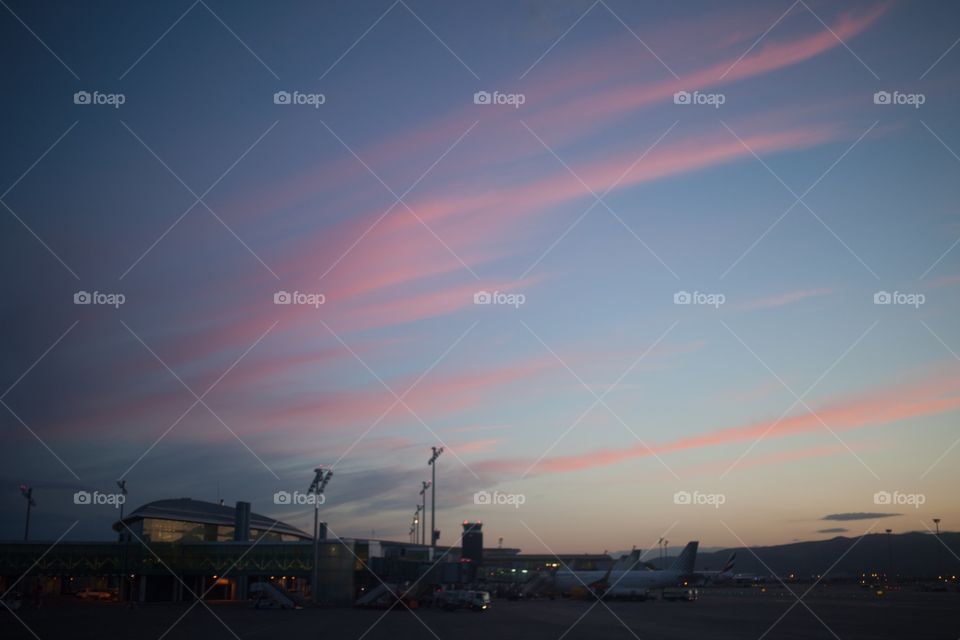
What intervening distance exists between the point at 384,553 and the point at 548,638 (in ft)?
188

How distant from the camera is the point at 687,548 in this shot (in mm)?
116500

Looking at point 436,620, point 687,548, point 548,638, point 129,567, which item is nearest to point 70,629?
point 436,620

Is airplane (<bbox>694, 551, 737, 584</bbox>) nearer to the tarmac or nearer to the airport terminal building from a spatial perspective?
the airport terminal building

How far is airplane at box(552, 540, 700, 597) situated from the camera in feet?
311

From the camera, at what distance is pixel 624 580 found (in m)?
103

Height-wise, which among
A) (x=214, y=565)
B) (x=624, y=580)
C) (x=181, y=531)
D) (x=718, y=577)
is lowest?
(x=718, y=577)

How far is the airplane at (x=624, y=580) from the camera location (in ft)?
311

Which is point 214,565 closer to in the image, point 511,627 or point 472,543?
point 472,543

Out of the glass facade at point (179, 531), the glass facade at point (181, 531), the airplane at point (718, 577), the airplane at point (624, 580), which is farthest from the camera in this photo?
the airplane at point (718, 577)

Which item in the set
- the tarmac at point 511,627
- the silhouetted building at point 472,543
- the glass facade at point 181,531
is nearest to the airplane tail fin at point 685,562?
the silhouetted building at point 472,543

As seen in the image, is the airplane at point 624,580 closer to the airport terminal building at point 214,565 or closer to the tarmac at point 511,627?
the airport terminal building at point 214,565

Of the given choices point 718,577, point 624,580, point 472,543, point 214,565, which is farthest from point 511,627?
point 718,577

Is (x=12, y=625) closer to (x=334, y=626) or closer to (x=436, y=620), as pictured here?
(x=334, y=626)

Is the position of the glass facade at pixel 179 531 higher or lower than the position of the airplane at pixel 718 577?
higher
